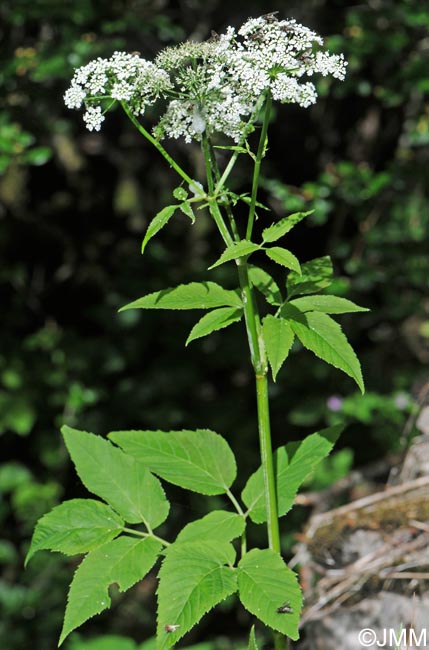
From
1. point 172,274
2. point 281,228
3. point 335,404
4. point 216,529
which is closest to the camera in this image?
point 281,228

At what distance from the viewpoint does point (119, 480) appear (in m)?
1.31

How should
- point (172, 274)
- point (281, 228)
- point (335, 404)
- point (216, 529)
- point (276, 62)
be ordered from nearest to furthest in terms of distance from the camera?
1. point (276, 62)
2. point (281, 228)
3. point (216, 529)
4. point (335, 404)
5. point (172, 274)

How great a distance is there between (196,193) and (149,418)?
2794 mm

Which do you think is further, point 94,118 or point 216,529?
point 216,529

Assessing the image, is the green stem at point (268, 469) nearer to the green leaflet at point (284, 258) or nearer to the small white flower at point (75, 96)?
the green leaflet at point (284, 258)

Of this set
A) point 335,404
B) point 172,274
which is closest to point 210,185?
point 335,404

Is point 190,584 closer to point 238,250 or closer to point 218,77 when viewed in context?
point 238,250

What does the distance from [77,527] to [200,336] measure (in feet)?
1.20

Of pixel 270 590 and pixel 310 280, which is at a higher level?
pixel 310 280

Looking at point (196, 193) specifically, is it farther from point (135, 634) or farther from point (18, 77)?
point (135, 634)

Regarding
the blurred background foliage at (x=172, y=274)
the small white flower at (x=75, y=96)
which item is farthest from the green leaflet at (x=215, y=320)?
the blurred background foliage at (x=172, y=274)

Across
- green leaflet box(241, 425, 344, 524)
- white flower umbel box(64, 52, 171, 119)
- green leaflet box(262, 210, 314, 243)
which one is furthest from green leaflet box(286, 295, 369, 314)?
white flower umbel box(64, 52, 171, 119)

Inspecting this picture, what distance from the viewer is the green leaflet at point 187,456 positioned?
1.31m

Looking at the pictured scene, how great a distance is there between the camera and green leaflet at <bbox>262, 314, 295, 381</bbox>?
108 centimetres
